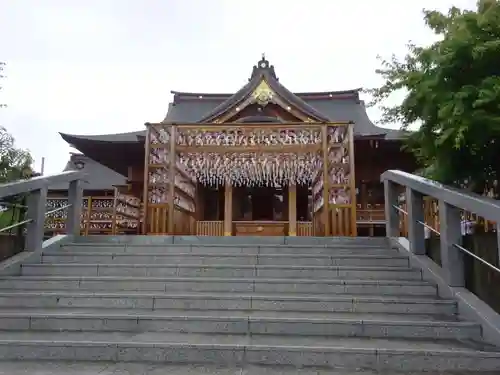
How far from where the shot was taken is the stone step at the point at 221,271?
4.86m

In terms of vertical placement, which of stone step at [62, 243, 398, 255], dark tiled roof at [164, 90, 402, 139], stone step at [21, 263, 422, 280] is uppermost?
dark tiled roof at [164, 90, 402, 139]

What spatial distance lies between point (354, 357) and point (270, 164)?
24.6 feet

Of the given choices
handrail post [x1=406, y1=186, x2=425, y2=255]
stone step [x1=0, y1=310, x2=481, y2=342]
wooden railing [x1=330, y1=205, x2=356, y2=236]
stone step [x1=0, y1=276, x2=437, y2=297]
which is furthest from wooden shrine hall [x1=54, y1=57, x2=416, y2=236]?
stone step [x1=0, y1=310, x2=481, y2=342]

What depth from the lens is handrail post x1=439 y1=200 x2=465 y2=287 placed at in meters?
4.23

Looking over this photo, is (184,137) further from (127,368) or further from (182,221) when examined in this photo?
(127,368)

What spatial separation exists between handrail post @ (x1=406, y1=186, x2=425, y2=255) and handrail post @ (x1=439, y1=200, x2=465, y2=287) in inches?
35.4

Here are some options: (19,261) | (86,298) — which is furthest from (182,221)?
(86,298)

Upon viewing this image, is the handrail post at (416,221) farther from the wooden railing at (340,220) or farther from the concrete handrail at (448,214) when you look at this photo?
the wooden railing at (340,220)

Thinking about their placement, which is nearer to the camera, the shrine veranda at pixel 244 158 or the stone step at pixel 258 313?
the stone step at pixel 258 313

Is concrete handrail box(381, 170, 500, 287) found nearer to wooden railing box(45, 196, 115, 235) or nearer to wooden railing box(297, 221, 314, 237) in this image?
wooden railing box(297, 221, 314, 237)

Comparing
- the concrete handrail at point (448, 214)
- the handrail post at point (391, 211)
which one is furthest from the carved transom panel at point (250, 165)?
the concrete handrail at point (448, 214)

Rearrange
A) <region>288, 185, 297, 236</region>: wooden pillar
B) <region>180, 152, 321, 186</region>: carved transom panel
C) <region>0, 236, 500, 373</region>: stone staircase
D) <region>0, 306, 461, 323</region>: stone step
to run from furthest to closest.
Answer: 1. <region>288, 185, 297, 236</region>: wooden pillar
2. <region>180, 152, 321, 186</region>: carved transom panel
3. <region>0, 306, 461, 323</region>: stone step
4. <region>0, 236, 500, 373</region>: stone staircase

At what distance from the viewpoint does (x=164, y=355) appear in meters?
3.16

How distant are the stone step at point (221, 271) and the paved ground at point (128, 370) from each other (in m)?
1.96
